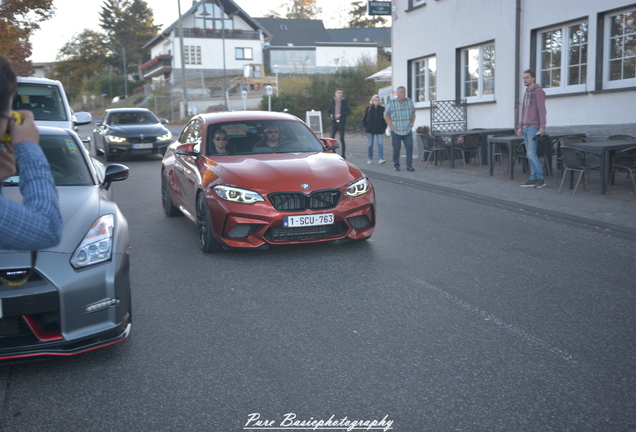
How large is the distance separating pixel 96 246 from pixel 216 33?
7546 centimetres

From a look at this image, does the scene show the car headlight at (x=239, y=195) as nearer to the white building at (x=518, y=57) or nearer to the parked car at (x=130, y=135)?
the white building at (x=518, y=57)

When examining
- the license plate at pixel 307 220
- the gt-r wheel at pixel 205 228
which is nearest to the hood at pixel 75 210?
the gt-r wheel at pixel 205 228

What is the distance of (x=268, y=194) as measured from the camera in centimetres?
661

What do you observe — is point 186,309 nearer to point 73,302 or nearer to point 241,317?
point 241,317

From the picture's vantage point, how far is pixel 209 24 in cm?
7556

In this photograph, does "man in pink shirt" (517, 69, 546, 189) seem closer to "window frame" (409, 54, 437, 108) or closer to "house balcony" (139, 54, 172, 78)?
"window frame" (409, 54, 437, 108)

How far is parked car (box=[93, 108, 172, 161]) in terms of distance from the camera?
1880cm

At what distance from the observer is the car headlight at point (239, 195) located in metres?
6.61

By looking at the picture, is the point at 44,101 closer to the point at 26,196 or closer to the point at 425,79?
the point at 26,196

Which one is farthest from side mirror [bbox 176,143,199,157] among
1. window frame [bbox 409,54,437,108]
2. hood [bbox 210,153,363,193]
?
window frame [bbox 409,54,437,108]

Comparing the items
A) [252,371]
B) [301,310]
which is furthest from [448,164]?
[252,371]

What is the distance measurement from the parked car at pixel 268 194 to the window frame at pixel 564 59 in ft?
29.1

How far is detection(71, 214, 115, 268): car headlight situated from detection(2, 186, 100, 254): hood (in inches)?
1.3

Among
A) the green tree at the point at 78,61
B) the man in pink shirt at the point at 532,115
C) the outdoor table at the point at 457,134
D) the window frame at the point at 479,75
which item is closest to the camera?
the man in pink shirt at the point at 532,115
